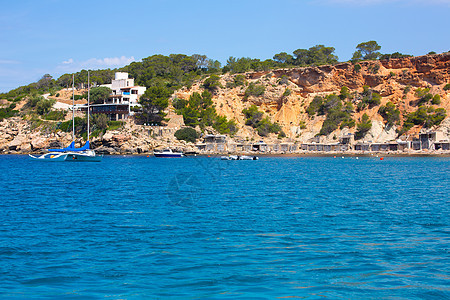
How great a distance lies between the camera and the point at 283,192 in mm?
25109

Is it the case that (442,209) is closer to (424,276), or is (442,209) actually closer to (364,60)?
(424,276)

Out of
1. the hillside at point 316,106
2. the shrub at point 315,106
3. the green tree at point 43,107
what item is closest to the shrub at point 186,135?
the hillside at point 316,106

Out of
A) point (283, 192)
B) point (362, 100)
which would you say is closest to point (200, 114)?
point (362, 100)

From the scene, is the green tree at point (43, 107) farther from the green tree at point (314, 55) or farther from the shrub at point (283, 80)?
the green tree at point (314, 55)

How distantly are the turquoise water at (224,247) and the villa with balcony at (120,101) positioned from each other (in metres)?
62.2

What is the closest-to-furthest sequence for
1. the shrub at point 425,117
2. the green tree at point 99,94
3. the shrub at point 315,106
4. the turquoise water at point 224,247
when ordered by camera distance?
the turquoise water at point 224,247 < the shrub at point 425,117 < the green tree at point 99,94 < the shrub at point 315,106

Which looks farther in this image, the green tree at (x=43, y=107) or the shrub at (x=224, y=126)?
the green tree at (x=43, y=107)

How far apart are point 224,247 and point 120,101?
79050 millimetres

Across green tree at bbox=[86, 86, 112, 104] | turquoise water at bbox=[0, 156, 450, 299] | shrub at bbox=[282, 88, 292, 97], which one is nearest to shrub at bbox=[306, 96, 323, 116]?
shrub at bbox=[282, 88, 292, 97]

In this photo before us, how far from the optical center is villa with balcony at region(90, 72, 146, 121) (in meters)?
83.4

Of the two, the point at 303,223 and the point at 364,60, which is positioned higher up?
the point at 364,60

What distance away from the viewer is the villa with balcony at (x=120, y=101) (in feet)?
274

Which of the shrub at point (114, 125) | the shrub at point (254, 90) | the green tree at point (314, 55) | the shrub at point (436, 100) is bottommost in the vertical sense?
the shrub at point (114, 125)

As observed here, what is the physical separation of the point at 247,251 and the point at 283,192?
13833 millimetres
